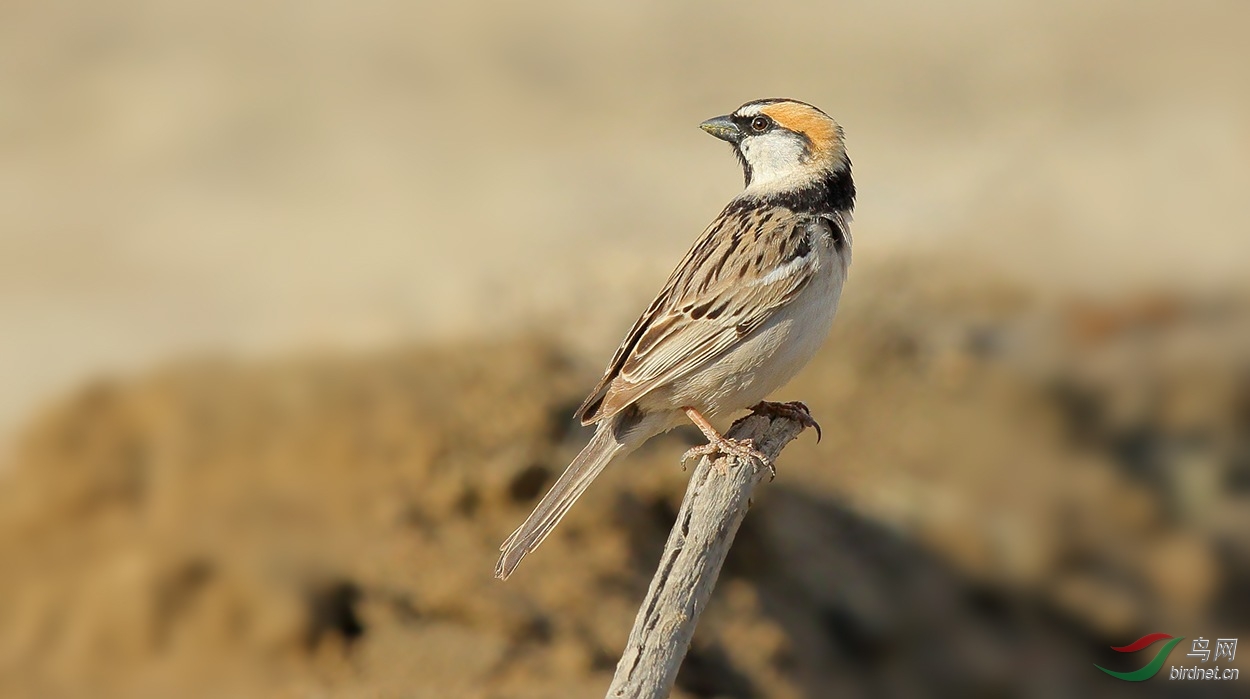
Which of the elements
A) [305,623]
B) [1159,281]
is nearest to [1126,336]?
[1159,281]

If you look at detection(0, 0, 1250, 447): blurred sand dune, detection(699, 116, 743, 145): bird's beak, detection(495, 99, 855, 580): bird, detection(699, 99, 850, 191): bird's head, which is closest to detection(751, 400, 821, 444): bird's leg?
detection(495, 99, 855, 580): bird

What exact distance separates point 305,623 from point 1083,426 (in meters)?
7.12

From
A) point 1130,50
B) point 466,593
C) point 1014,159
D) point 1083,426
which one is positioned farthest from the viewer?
point 1130,50

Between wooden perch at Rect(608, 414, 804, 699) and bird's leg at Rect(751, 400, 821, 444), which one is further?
bird's leg at Rect(751, 400, 821, 444)

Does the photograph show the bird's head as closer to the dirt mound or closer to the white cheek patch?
the white cheek patch

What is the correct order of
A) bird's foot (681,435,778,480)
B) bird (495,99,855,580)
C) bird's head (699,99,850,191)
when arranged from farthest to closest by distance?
bird's head (699,99,850,191) < bird (495,99,855,580) < bird's foot (681,435,778,480)

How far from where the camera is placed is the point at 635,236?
449 inches

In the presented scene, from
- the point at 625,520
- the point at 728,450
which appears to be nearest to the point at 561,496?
the point at 728,450

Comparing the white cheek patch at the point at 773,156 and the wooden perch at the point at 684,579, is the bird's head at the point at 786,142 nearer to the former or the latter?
the white cheek patch at the point at 773,156

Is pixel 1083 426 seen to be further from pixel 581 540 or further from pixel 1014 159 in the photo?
pixel 581 540

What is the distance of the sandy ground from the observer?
7.61m

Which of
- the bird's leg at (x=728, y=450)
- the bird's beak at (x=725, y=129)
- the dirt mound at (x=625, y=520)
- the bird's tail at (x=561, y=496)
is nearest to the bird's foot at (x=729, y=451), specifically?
the bird's leg at (x=728, y=450)

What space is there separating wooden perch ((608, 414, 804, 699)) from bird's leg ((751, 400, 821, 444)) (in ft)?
2.46

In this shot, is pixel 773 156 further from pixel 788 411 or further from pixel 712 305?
pixel 788 411
